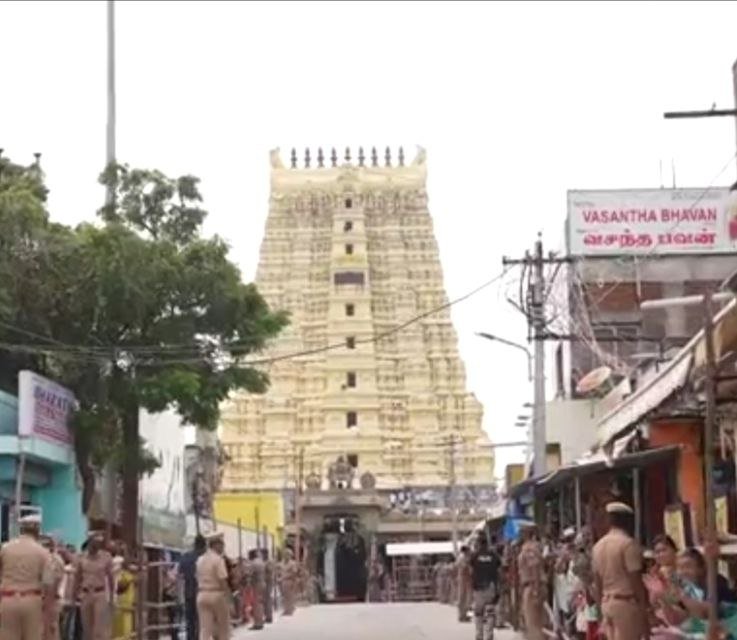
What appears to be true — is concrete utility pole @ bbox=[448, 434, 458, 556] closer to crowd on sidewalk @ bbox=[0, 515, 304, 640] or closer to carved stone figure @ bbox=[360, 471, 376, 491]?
carved stone figure @ bbox=[360, 471, 376, 491]

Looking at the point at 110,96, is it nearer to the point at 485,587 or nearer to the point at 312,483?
the point at 485,587

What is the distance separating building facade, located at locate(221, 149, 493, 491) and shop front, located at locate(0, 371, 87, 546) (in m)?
45.3

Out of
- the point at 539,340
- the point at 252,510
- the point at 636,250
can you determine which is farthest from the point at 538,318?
the point at 252,510

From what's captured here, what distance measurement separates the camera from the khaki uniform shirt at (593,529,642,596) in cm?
1178

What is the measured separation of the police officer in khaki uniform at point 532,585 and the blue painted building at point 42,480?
708 cm

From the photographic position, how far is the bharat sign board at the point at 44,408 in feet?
75.0

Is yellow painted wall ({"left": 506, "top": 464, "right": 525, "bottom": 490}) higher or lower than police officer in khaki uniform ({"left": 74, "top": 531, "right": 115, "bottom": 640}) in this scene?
higher

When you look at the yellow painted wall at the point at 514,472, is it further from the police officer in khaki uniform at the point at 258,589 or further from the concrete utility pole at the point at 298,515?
the concrete utility pole at the point at 298,515

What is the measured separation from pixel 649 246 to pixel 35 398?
16.4m

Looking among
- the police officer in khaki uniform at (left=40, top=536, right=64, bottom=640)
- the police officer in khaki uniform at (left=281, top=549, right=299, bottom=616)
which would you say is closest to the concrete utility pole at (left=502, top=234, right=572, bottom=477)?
the police officer in khaki uniform at (left=281, top=549, right=299, bottom=616)

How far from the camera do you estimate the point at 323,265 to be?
76.1m

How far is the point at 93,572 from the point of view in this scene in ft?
53.9

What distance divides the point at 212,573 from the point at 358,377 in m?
56.8

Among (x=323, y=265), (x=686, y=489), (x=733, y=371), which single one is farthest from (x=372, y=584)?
(x=733, y=371)
